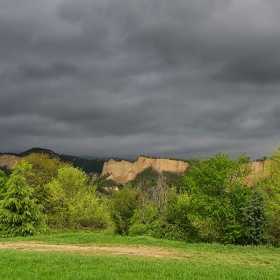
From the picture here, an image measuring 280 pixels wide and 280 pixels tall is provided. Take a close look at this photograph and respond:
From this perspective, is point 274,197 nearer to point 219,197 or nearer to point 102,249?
point 219,197

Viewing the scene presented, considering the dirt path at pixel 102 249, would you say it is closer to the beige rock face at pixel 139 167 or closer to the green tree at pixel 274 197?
the green tree at pixel 274 197

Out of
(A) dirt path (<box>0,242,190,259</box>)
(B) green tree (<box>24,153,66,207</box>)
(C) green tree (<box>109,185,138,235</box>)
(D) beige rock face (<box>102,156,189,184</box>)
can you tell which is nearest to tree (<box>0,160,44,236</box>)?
(A) dirt path (<box>0,242,190,259</box>)

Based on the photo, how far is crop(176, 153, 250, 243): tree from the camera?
2381 cm

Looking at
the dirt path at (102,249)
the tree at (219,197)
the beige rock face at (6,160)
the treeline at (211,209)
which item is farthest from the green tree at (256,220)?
the beige rock face at (6,160)

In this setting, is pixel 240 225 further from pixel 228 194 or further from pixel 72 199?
pixel 72 199

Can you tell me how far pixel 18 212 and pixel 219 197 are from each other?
16625 mm

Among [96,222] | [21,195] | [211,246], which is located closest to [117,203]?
[96,222]

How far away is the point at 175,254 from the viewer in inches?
660

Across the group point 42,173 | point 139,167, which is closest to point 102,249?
point 42,173

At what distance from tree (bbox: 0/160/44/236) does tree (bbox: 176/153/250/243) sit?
1337 centimetres

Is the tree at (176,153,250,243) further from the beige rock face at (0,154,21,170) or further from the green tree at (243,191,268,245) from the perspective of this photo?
the beige rock face at (0,154,21,170)

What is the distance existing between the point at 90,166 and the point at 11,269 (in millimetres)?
190897

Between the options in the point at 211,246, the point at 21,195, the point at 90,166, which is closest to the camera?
the point at 211,246

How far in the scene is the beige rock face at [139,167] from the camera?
15512cm
